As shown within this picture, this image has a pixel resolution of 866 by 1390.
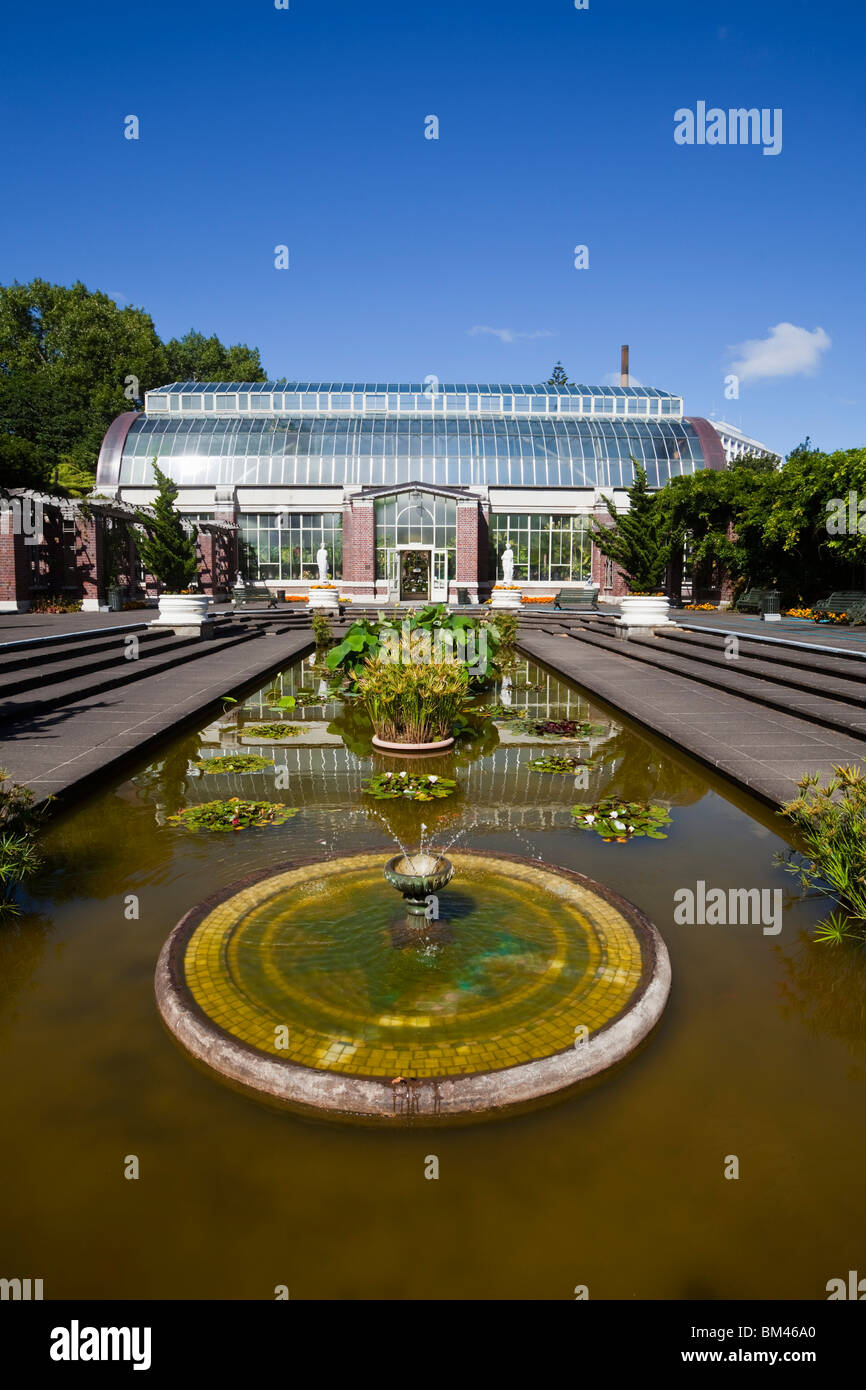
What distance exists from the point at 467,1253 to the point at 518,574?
40.2 meters

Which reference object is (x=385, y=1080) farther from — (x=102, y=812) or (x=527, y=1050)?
(x=102, y=812)

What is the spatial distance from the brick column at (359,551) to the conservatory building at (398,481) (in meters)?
0.07

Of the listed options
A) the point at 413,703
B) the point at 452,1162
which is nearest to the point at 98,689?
the point at 413,703

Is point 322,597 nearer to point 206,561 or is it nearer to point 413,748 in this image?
point 206,561

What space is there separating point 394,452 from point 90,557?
66.0ft

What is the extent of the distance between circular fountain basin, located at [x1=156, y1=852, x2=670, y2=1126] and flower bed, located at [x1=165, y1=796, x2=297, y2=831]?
4.91 ft

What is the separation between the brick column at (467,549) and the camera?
39.0 meters

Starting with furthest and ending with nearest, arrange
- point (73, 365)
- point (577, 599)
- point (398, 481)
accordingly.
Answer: point (73, 365) < point (398, 481) < point (577, 599)

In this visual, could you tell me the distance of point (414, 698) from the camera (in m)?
9.48

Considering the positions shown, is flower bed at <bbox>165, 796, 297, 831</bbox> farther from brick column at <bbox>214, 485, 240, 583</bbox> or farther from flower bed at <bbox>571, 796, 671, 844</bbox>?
brick column at <bbox>214, 485, 240, 583</bbox>

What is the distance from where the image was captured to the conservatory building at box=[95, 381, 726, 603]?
39594 mm

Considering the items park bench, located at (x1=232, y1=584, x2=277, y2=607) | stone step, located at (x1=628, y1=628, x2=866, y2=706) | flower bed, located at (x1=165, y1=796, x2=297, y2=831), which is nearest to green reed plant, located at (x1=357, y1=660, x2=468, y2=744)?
flower bed, located at (x1=165, y1=796, x2=297, y2=831)

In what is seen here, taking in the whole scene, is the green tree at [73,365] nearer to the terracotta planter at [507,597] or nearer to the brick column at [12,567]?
the brick column at [12,567]

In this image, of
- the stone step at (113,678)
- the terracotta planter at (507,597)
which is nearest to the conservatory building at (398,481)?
the terracotta planter at (507,597)
